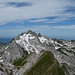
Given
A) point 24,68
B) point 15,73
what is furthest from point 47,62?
point 15,73

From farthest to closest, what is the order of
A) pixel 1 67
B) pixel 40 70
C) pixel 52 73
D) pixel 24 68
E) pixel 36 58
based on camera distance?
pixel 36 58
pixel 24 68
pixel 40 70
pixel 52 73
pixel 1 67

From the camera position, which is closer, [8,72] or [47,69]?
[8,72]

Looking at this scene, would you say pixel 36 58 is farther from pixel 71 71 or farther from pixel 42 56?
pixel 71 71

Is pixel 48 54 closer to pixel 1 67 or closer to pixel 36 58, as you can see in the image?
pixel 36 58

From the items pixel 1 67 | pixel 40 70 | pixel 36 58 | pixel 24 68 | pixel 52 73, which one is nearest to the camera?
pixel 1 67

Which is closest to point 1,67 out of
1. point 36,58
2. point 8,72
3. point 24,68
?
point 8,72

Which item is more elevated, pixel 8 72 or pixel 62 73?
pixel 8 72

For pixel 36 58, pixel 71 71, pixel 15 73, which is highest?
pixel 15 73
